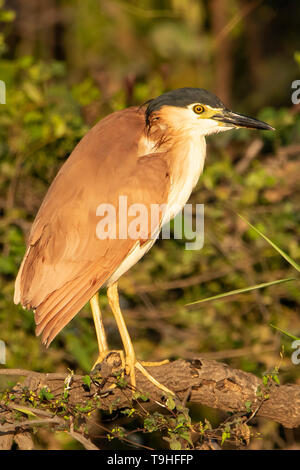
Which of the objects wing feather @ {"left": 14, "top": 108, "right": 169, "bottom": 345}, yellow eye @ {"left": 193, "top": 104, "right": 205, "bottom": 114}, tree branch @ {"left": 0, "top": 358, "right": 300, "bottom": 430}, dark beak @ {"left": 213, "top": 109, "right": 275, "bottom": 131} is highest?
yellow eye @ {"left": 193, "top": 104, "right": 205, "bottom": 114}

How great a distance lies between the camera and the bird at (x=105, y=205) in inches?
119

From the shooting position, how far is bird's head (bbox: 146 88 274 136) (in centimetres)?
324

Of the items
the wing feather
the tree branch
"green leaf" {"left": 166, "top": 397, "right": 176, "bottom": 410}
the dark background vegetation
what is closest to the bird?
the wing feather

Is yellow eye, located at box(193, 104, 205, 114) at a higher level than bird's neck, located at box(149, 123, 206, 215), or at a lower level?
higher

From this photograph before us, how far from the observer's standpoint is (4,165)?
176 inches

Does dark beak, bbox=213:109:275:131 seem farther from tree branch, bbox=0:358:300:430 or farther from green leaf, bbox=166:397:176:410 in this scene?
green leaf, bbox=166:397:176:410

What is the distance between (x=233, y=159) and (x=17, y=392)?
2.96 m

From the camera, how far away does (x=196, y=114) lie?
3291 millimetres

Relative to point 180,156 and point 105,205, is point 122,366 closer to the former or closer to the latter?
point 105,205
